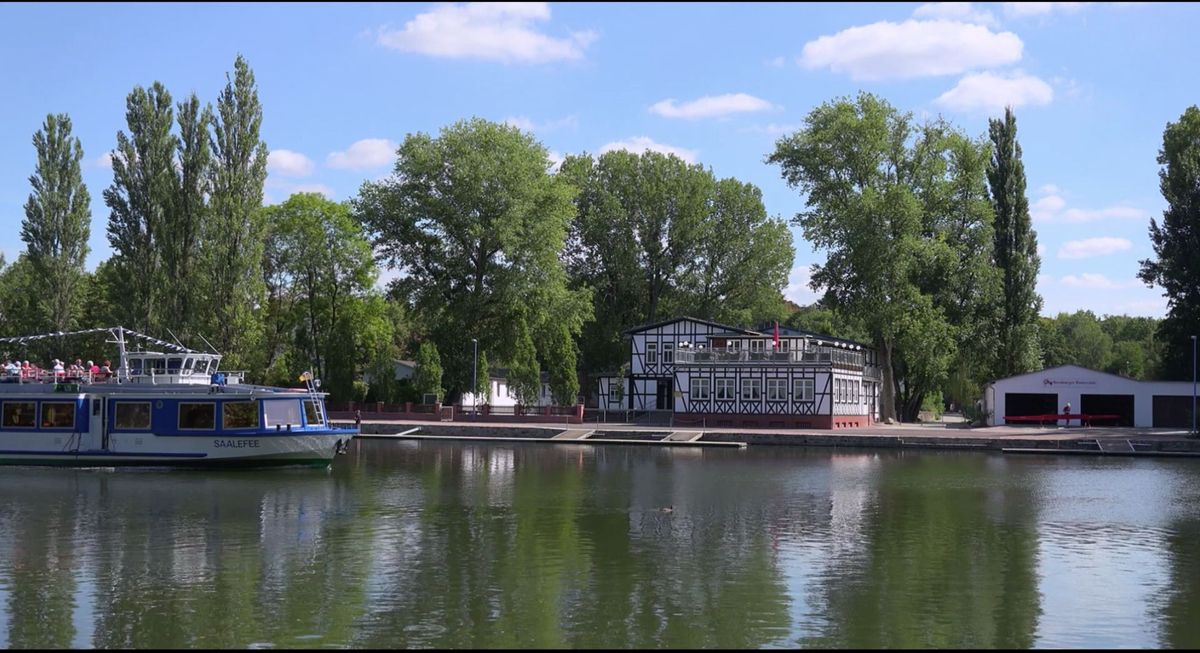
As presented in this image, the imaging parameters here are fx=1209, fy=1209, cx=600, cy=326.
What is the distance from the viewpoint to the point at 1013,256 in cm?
6912

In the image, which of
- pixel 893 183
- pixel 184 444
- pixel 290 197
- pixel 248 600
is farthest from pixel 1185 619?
pixel 290 197

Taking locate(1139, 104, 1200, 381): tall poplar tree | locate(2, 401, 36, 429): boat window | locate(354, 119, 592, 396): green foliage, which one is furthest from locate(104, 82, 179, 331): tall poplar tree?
locate(1139, 104, 1200, 381): tall poplar tree

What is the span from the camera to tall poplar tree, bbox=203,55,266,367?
6178 cm

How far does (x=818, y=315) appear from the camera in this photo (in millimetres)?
119562

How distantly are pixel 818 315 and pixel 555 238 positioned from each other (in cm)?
5421

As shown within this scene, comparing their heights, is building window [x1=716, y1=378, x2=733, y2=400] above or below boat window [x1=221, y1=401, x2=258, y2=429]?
above

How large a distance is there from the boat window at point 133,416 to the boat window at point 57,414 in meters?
1.63

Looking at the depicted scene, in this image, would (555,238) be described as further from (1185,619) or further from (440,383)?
(1185,619)

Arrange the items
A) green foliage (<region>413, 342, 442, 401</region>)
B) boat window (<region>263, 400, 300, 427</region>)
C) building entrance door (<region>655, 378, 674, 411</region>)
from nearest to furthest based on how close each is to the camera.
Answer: boat window (<region>263, 400, 300, 427</region>) < green foliage (<region>413, 342, 442, 401</region>) < building entrance door (<region>655, 378, 674, 411</region>)

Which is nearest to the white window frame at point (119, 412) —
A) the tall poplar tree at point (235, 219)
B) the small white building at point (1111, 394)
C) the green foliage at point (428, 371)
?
the tall poplar tree at point (235, 219)

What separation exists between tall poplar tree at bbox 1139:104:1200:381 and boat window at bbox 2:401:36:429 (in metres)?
57.7

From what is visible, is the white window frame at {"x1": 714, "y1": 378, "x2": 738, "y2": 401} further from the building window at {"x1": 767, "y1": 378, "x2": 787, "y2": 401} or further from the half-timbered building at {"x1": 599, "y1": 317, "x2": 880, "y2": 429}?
the building window at {"x1": 767, "y1": 378, "x2": 787, "y2": 401}

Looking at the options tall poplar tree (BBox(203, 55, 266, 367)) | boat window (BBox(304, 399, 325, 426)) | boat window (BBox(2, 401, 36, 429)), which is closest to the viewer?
boat window (BBox(2, 401, 36, 429))

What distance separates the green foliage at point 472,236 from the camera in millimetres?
70000
